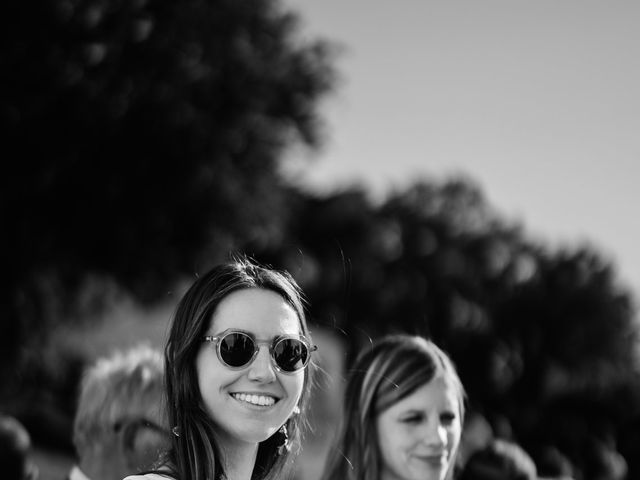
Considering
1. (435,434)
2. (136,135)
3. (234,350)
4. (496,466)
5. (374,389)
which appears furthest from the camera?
(136,135)

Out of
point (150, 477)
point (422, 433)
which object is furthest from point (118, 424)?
point (150, 477)

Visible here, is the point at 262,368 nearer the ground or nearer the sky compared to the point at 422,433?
nearer the ground

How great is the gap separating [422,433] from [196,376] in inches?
60.2

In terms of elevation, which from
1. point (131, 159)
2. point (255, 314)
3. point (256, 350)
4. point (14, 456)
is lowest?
point (14, 456)

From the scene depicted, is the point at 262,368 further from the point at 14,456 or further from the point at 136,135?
the point at 136,135

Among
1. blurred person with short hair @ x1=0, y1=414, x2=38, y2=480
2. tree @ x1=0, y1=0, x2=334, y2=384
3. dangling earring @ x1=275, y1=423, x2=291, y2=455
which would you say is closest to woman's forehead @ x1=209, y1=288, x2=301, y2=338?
dangling earring @ x1=275, y1=423, x2=291, y2=455

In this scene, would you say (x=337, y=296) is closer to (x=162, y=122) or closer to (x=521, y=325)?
(x=521, y=325)

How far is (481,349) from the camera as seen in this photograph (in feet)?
135

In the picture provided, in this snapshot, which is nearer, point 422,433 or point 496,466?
point 422,433

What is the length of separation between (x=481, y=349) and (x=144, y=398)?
1498 inches

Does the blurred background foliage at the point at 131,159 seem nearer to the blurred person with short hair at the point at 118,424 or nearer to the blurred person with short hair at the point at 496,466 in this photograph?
the blurred person with short hair at the point at 496,466

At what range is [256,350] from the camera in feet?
8.71

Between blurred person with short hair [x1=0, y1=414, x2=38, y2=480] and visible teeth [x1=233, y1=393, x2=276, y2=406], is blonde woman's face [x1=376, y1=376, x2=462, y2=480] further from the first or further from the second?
blurred person with short hair [x1=0, y1=414, x2=38, y2=480]

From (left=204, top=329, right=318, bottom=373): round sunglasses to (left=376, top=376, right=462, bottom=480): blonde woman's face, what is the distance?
53.0 inches
